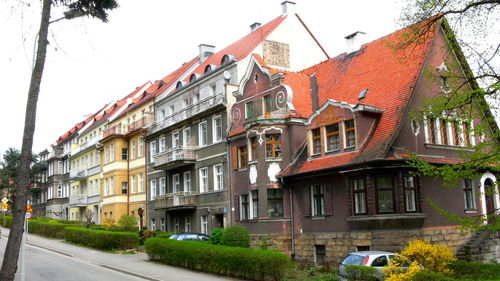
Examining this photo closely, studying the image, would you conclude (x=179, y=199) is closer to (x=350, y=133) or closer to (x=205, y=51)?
(x=205, y=51)

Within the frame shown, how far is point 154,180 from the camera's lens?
4378cm

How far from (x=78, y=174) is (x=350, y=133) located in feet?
143

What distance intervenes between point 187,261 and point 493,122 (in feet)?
49.6

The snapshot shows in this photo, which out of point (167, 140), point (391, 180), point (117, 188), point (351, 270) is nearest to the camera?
point (351, 270)

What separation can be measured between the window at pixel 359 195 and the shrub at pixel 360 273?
6109mm

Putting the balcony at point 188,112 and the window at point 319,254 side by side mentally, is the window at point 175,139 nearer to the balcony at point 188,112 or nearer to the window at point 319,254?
the balcony at point 188,112

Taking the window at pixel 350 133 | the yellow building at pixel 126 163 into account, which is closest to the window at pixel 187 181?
the yellow building at pixel 126 163

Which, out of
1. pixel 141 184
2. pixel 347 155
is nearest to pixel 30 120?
pixel 347 155

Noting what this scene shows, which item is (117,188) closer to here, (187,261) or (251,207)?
(251,207)

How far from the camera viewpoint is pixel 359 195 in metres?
24.3

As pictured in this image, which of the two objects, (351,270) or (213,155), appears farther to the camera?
(213,155)

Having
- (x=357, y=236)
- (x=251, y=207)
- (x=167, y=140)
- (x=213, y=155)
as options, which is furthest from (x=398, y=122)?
(x=167, y=140)

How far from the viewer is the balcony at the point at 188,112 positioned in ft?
114

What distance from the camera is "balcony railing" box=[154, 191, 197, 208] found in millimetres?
36562
